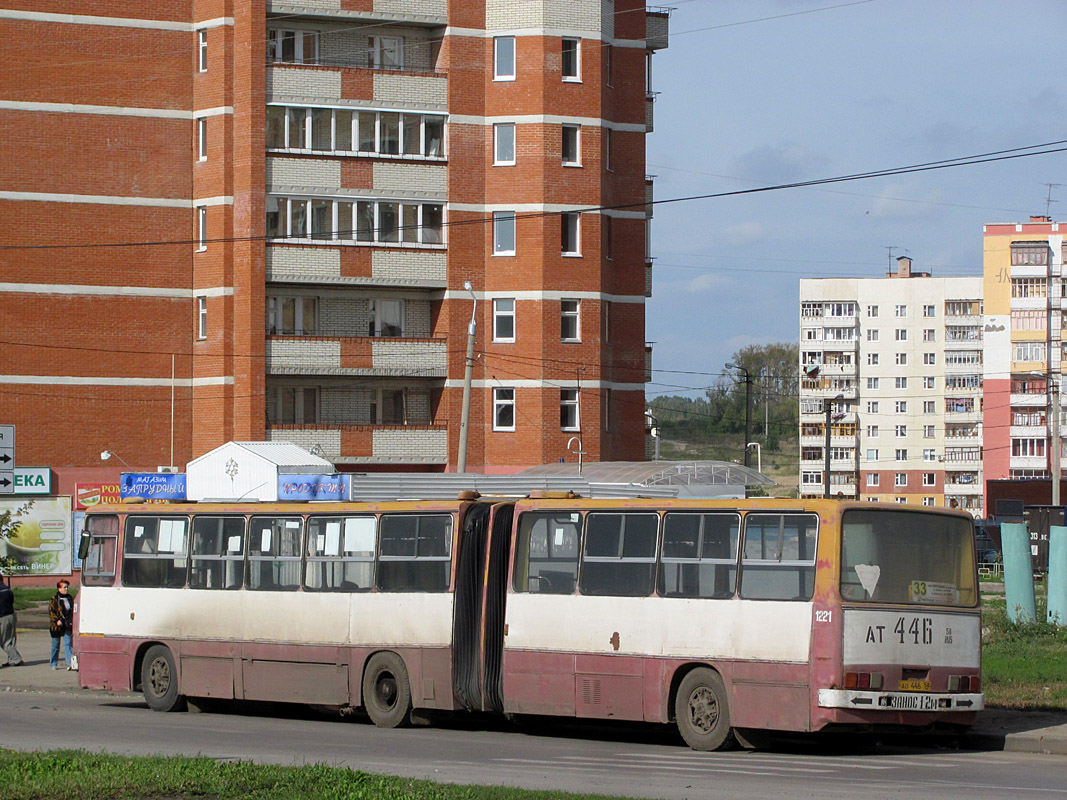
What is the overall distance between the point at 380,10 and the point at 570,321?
12.0 metres

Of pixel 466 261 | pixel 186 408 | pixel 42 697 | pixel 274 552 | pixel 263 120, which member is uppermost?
pixel 263 120

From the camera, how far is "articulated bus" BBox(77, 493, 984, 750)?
15812mm

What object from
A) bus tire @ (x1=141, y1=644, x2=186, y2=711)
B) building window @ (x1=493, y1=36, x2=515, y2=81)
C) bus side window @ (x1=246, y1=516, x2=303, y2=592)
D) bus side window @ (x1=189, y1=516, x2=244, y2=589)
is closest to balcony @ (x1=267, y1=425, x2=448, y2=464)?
building window @ (x1=493, y1=36, x2=515, y2=81)

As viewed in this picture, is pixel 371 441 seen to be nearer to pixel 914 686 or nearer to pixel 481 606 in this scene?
pixel 481 606

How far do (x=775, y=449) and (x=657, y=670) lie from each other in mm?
138648

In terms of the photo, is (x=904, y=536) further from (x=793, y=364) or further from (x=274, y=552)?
(x=793, y=364)

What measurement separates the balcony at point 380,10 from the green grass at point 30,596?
772 inches

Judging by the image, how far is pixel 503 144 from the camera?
164 feet

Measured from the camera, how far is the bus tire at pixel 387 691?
1914cm

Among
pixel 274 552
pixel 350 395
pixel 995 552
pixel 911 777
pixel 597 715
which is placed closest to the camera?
pixel 911 777

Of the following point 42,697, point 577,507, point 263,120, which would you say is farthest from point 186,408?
point 577,507

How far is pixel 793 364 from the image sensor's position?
143000 mm

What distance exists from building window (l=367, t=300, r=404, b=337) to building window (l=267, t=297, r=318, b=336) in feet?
6.30

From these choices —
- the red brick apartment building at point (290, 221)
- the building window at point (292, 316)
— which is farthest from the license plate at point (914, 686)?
the building window at point (292, 316)
